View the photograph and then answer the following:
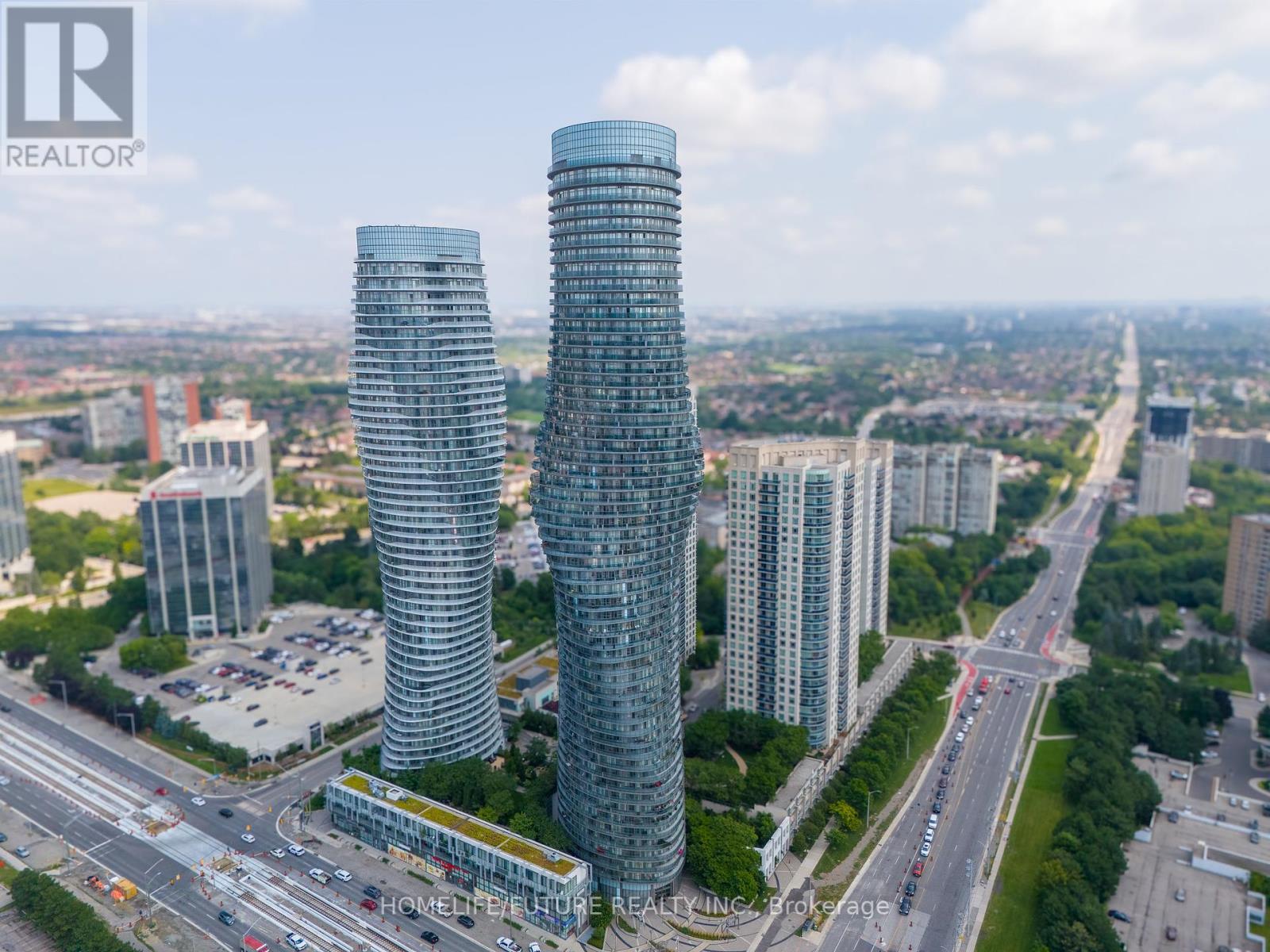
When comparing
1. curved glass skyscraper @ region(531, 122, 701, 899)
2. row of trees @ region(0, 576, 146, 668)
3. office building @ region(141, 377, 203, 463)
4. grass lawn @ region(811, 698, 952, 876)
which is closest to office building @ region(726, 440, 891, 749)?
grass lawn @ region(811, 698, 952, 876)

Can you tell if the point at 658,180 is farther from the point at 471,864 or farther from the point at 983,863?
the point at 983,863

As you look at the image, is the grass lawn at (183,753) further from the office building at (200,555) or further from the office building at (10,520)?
the office building at (10,520)

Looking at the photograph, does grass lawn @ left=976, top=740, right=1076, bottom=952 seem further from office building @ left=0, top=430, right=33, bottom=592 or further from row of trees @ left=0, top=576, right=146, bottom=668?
office building @ left=0, top=430, right=33, bottom=592

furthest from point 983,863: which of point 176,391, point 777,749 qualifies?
point 176,391

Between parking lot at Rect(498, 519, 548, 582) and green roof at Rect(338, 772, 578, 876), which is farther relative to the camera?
parking lot at Rect(498, 519, 548, 582)

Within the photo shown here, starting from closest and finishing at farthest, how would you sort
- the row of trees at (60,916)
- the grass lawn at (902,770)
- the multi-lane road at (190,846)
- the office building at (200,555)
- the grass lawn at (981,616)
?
the row of trees at (60,916) < the multi-lane road at (190,846) < the grass lawn at (902,770) < the office building at (200,555) < the grass lawn at (981,616)

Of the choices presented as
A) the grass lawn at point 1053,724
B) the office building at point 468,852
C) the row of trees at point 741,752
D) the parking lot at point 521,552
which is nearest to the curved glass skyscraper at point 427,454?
the office building at point 468,852

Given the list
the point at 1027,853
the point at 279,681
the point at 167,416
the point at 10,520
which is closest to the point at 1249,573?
the point at 1027,853
